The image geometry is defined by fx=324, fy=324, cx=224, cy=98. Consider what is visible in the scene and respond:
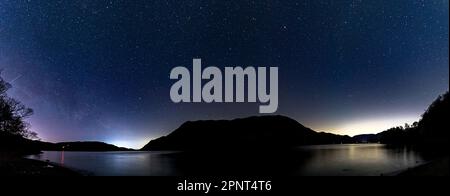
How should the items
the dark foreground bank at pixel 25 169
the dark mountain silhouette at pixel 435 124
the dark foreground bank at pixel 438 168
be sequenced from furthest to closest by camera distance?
the dark mountain silhouette at pixel 435 124
the dark foreground bank at pixel 25 169
the dark foreground bank at pixel 438 168

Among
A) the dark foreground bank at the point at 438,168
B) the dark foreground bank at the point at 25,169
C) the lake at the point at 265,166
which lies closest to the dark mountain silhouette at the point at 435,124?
the lake at the point at 265,166

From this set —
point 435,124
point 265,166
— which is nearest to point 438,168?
point 265,166

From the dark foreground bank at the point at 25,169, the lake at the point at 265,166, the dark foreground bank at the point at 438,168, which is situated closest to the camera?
the dark foreground bank at the point at 438,168

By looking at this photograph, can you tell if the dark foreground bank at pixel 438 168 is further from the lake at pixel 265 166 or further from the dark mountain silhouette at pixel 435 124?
the dark mountain silhouette at pixel 435 124

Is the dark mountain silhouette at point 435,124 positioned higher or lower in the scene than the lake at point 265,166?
higher

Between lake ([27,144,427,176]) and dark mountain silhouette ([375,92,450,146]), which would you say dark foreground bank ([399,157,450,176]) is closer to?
lake ([27,144,427,176])

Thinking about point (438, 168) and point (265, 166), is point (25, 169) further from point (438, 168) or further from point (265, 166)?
point (265, 166)

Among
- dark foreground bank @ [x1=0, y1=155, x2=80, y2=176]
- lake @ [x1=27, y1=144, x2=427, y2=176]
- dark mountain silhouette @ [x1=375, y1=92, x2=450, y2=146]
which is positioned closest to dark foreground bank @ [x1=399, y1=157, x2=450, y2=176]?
lake @ [x1=27, y1=144, x2=427, y2=176]

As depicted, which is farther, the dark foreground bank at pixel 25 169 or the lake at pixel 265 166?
the lake at pixel 265 166
